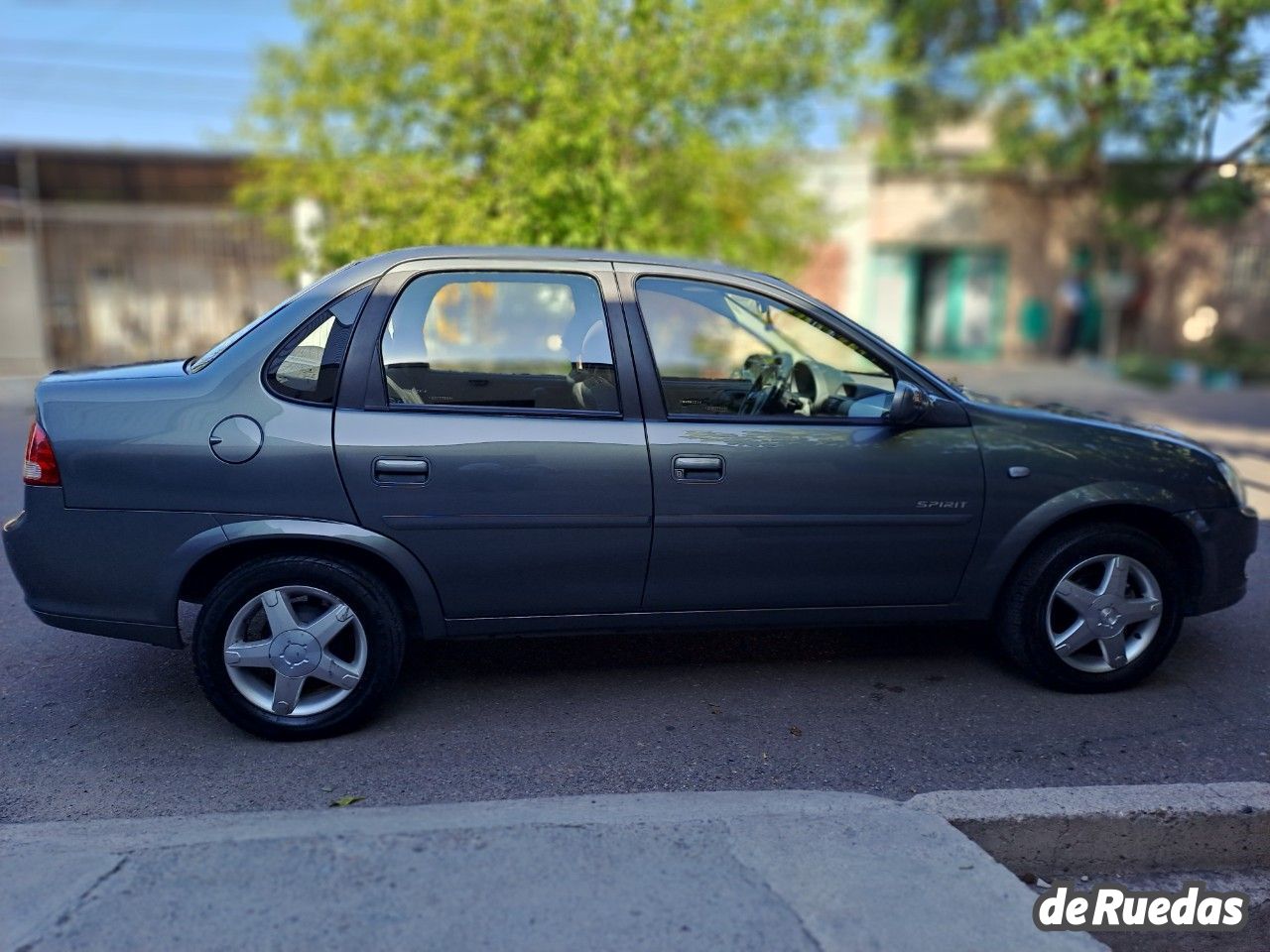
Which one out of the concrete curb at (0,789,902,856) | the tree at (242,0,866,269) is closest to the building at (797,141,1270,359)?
the tree at (242,0,866,269)

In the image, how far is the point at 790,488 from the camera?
3926mm

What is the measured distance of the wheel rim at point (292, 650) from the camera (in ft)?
12.1

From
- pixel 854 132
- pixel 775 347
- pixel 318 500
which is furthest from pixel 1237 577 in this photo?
pixel 854 132

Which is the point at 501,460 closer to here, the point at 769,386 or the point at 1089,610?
the point at 769,386

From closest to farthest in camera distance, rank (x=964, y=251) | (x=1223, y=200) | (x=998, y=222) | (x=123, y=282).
→ (x=123, y=282) < (x=1223, y=200) < (x=998, y=222) < (x=964, y=251)

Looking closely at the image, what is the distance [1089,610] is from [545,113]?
7.11m

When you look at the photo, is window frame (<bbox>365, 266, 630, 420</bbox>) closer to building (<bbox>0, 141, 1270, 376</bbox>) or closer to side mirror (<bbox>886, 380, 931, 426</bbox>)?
side mirror (<bbox>886, 380, 931, 426</bbox>)

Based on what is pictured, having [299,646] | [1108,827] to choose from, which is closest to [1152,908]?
[1108,827]

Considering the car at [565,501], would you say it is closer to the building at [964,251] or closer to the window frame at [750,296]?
the window frame at [750,296]

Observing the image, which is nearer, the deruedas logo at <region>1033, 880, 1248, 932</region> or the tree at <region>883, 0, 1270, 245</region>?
the deruedas logo at <region>1033, 880, 1248, 932</region>

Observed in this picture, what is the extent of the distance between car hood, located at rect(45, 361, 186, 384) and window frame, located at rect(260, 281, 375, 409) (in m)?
0.34

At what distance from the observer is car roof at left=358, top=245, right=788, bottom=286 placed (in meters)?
3.95

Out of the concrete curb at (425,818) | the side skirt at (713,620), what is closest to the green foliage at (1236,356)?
the side skirt at (713,620)

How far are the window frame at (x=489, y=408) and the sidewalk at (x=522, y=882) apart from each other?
4.59 feet
